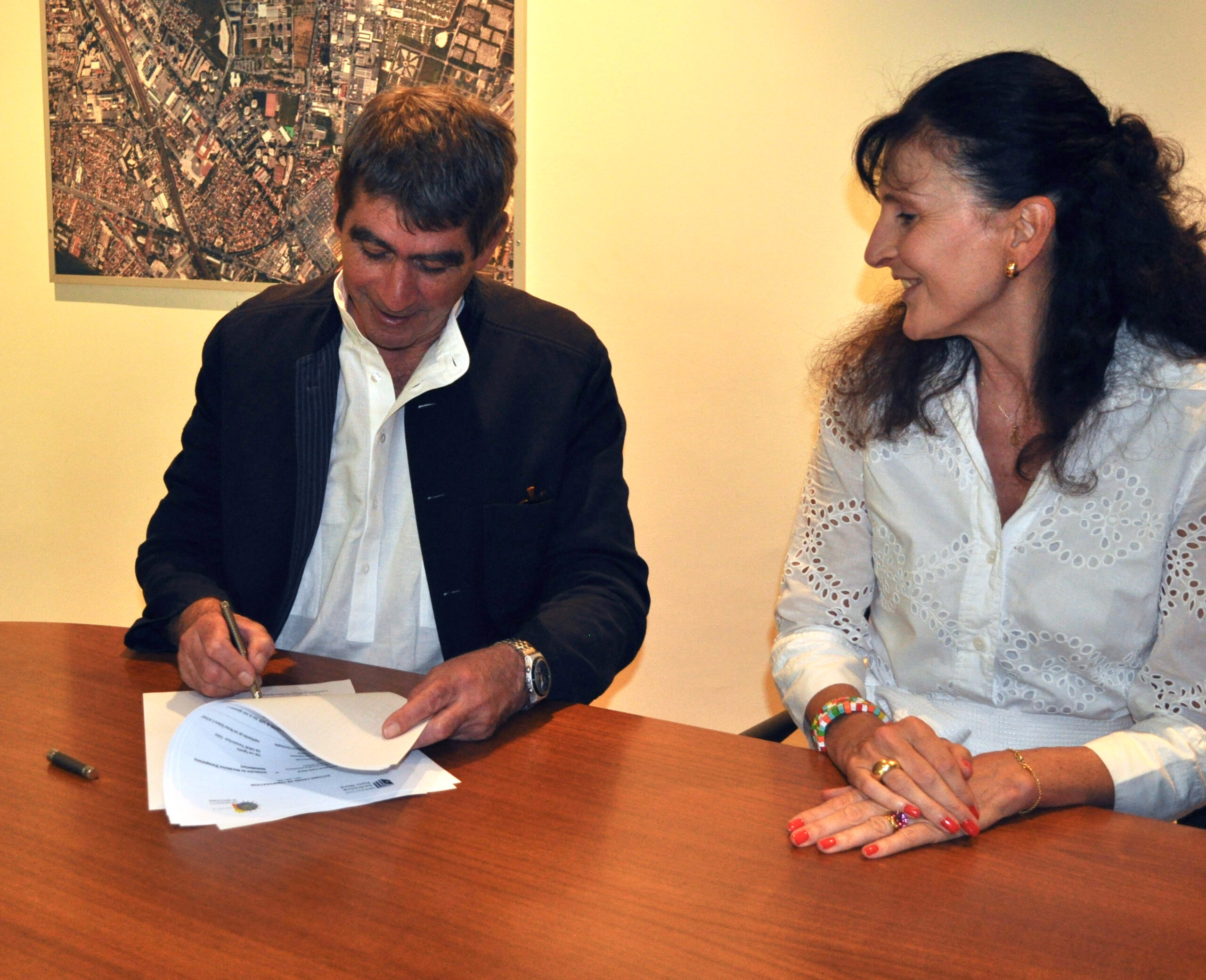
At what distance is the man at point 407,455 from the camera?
168cm

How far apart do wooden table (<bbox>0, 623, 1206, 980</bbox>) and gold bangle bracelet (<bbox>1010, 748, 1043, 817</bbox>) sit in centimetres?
1

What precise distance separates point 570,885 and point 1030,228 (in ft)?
3.64

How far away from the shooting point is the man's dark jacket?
1761 millimetres

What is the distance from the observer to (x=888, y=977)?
2.78ft

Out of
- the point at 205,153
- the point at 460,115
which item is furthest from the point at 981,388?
the point at 205,153

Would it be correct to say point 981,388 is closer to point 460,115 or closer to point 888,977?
point 460,115

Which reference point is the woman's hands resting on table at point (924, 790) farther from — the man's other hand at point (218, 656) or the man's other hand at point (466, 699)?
the man's other hand at point (218, 656)

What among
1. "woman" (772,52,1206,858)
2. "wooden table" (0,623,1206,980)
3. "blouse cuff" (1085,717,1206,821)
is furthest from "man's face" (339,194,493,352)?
"blouse cuff" (1085,717,1206,821)

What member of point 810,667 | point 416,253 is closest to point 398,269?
point 416,253

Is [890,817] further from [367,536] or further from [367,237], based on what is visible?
[367,237]

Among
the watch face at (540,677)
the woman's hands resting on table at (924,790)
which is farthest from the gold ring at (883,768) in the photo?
the watch face at (540,677)

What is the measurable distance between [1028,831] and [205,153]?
2680mm

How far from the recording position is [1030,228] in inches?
59.6

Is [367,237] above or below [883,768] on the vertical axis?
above
